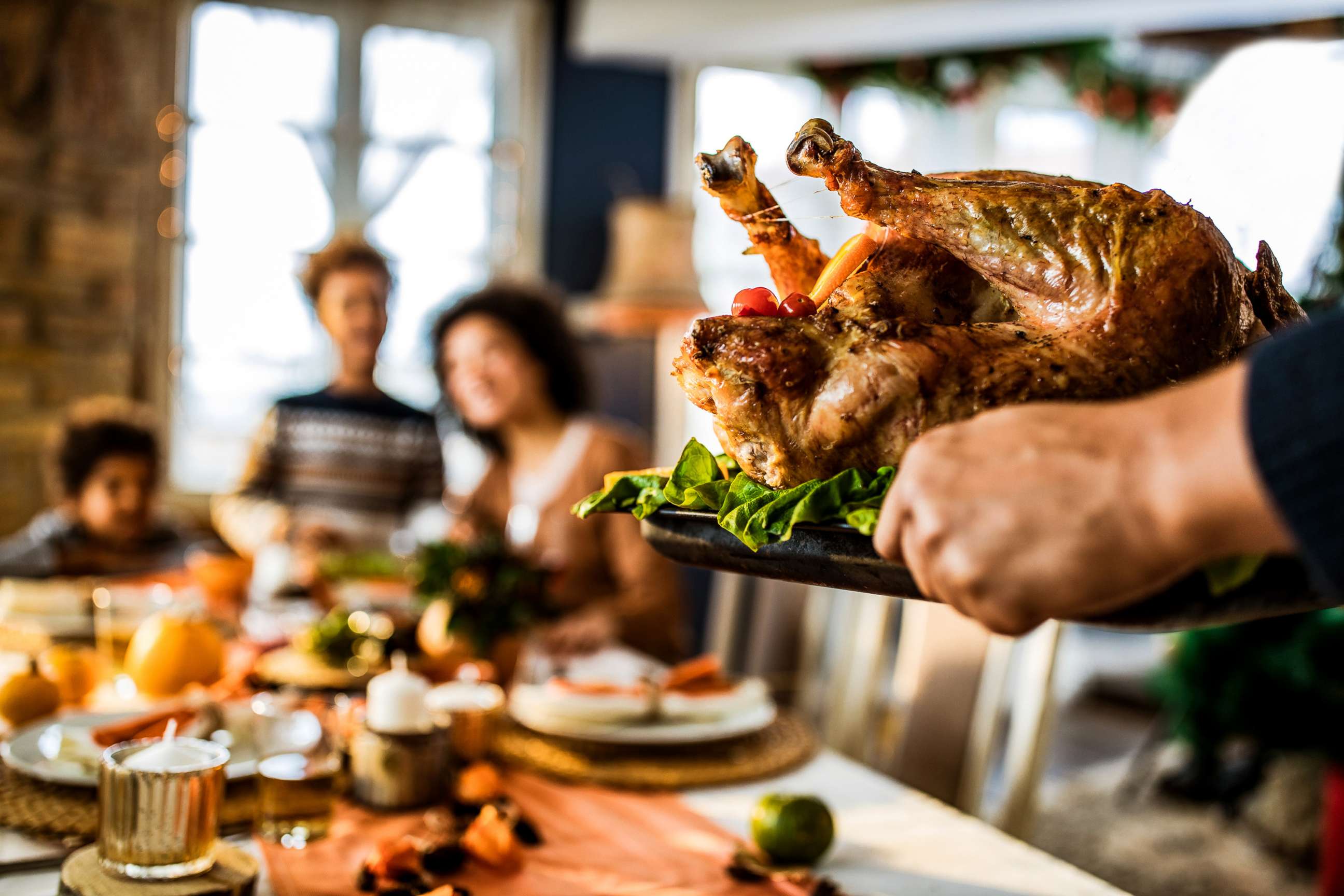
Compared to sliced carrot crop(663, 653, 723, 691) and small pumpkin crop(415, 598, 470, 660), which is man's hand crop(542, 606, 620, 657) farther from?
sliced carrot crop(663, 653, 723, 691)

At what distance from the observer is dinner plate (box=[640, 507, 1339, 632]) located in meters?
0.63

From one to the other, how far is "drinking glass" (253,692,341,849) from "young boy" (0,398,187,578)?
1.89 metres

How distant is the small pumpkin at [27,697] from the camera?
5.17ft

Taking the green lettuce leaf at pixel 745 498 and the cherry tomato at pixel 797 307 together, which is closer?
the green lettuce leaf at pixel 745 498

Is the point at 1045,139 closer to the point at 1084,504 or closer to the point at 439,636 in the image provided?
the point at 439,636

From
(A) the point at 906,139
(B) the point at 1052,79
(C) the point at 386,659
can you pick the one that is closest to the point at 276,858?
(C) the point at 386,659

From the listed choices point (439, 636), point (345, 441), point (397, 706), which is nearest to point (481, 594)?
point (439, 636)

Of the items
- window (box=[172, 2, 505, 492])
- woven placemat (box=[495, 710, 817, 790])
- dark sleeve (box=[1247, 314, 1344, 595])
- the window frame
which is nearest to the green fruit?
woven placemat (box=[495, 710, 817, 790])

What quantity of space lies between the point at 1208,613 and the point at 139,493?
311 cm

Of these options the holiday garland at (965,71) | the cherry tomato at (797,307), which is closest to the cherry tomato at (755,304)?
the cherry tomato at (797,307)

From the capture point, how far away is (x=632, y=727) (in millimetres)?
1644

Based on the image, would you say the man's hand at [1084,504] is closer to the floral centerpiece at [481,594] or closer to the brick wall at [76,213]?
the floral centerpiece at [481,594]

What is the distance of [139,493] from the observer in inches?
126

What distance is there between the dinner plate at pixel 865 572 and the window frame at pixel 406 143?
12.7 feet
